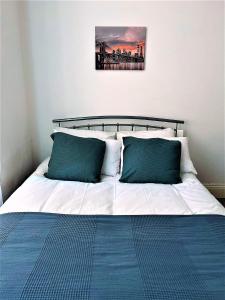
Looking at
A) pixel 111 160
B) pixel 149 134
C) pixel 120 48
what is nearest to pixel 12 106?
pixel 111 160

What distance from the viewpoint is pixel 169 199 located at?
188 centimetres

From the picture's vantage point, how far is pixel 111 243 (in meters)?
1.35

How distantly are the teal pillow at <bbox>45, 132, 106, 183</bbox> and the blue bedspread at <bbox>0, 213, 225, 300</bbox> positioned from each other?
0.61m

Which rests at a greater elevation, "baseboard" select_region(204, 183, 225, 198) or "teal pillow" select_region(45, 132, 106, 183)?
"teal pillow" select_region(45, 132, 106, 183)

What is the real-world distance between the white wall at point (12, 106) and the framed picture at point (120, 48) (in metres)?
0.77

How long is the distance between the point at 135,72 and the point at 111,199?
141cm

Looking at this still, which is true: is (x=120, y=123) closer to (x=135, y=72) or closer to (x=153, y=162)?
(x=135, y=72)

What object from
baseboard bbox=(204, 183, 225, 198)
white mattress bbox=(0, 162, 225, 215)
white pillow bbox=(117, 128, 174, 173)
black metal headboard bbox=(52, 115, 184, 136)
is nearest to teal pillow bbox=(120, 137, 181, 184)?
white mattress bbox=(0, 162, 225, 215)

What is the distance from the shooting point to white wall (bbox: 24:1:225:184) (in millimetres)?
2506

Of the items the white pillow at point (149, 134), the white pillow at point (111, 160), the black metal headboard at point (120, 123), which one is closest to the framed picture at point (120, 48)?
the black metal headboard at point (120, 123)

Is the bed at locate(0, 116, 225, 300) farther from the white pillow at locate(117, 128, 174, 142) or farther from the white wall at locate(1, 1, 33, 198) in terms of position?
the white pillow at locate(117, 128, 174, 142)

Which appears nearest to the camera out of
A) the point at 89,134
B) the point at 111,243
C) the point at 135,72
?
Answer: the point at 111,243

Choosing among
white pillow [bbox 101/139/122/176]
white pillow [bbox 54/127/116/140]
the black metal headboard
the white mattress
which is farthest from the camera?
the black metal headboard

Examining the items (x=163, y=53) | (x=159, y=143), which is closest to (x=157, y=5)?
(x=163, y=53)
